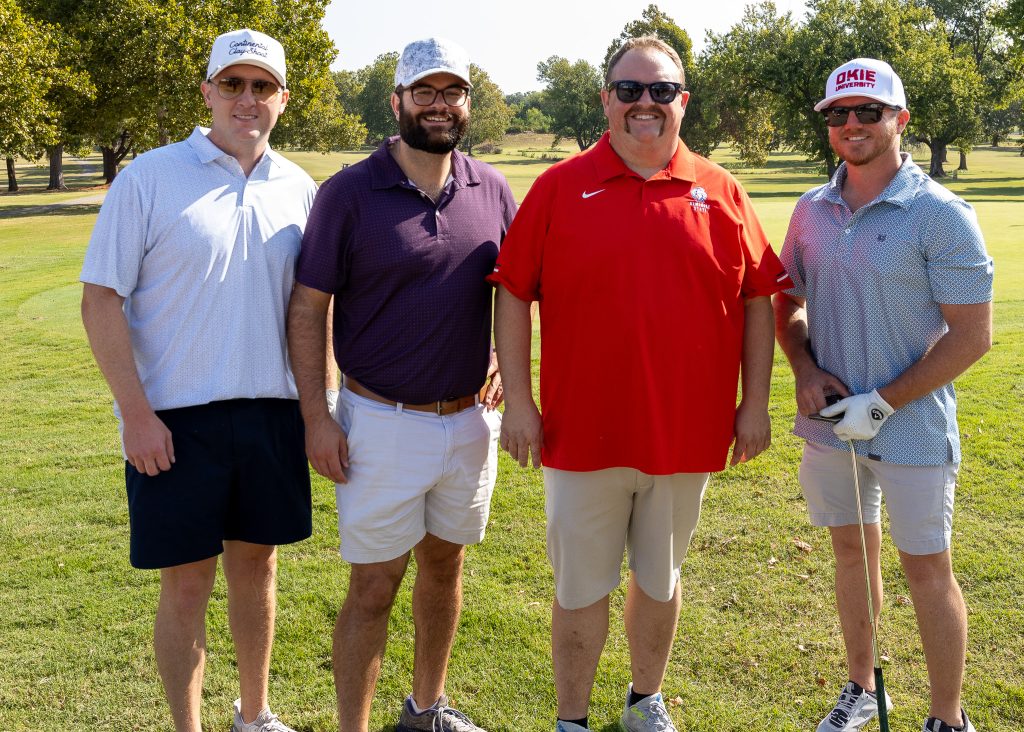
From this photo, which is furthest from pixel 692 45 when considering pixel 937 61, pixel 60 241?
pixel 60 241

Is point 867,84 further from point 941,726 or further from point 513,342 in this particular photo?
point 941,726

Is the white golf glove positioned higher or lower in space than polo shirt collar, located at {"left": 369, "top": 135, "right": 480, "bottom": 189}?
lower

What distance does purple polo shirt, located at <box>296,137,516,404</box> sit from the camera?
337 cm

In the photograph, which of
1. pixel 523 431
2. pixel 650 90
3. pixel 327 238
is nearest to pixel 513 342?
pixel 523 431

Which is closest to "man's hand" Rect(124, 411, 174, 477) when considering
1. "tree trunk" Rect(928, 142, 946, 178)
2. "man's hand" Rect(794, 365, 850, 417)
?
"man's hand" Rect(794, 365, 850, 417)

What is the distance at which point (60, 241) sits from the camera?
75.5 feet

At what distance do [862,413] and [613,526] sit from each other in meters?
1.02

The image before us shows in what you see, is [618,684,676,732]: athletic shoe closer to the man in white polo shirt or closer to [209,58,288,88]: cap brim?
the man in white polo shirt

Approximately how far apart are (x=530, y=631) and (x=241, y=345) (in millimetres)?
2040

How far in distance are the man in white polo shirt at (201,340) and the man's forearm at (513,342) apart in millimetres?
799

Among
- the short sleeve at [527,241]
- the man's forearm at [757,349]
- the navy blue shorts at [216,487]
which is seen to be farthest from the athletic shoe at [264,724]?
the man's forearm at [757,349]

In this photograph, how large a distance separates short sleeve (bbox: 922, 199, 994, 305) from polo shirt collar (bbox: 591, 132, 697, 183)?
0.89 m

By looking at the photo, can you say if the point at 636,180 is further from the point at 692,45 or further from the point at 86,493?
the point at 692,45

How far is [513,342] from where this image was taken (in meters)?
3.50
